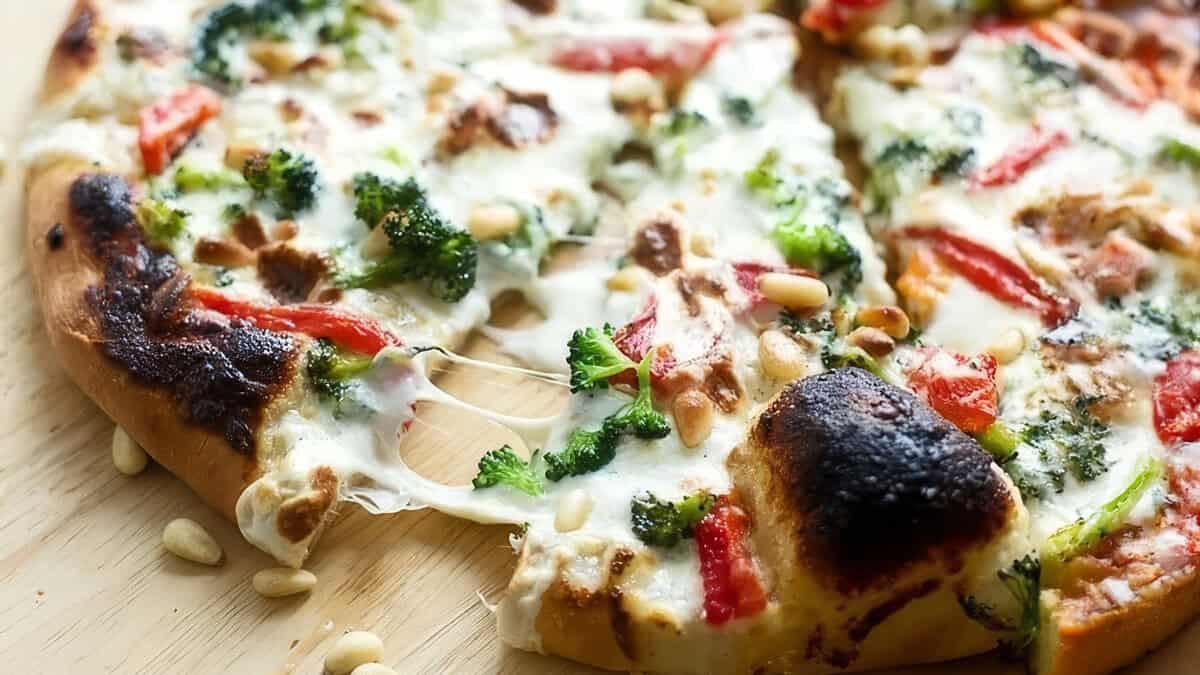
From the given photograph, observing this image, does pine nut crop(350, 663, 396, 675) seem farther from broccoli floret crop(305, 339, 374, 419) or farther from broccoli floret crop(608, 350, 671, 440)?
broccoli floret crop(608, 350, 671, 440)

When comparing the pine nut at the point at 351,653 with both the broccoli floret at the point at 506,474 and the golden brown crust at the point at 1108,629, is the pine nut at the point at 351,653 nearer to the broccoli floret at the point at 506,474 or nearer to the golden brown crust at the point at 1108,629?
the broccoli floret at the point at 506,474

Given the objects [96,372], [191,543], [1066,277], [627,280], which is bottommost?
[191,543]

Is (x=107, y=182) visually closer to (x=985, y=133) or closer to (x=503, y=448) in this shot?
(x=503, y=448)

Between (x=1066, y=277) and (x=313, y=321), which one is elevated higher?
(x=1066, y=277)

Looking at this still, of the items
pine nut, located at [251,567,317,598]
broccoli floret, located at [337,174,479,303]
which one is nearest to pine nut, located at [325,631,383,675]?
pine nut, located at [251,567,317,598]

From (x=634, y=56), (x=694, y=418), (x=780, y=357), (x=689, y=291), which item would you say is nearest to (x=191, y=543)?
(x=694, y=418)

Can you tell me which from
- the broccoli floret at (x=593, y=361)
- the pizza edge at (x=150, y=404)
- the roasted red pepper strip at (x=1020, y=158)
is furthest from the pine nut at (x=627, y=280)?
the roasted red pepper strip at (x=1020, y=158)

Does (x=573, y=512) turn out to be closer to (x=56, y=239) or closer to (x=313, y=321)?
(x=313, y=321)
